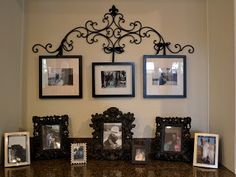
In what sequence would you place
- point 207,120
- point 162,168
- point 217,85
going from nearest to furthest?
1. point 162,168
2. point 217,85
3. point 207,120

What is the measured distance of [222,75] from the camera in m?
1.58

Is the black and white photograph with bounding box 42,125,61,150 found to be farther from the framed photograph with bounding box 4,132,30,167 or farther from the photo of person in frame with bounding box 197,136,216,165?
the photo of person in frame with bounding box 197,136,216,165

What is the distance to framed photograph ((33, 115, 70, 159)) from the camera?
171 cm

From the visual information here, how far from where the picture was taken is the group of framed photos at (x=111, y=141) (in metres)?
1.62

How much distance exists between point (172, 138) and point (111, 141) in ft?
1.32

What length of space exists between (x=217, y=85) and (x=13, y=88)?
134 cm

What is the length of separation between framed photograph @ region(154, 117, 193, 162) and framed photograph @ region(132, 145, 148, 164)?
0.35ft

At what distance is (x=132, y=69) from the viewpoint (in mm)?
1803

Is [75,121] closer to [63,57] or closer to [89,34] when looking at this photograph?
[63,57]

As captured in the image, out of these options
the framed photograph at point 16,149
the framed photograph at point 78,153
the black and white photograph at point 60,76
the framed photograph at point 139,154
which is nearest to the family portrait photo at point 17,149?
the framed photograph at point 16,149

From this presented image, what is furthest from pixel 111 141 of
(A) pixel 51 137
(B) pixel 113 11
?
(B) pixel 113 11

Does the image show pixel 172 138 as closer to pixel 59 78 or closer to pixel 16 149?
pixel 59 78

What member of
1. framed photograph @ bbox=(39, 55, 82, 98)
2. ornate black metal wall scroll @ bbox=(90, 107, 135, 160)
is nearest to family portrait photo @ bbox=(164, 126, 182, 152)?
ornate black metal wall scroll @ bbox=(90, 107, 135, 160)

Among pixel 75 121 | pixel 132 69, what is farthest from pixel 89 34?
pixel 75 121
